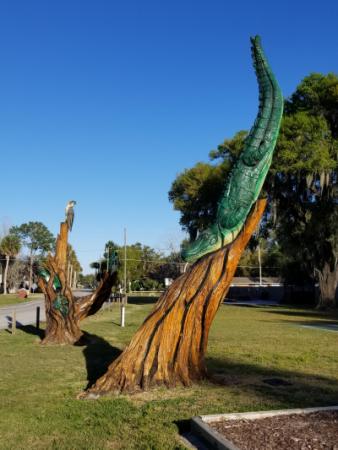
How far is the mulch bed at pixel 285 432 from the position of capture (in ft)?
15.4

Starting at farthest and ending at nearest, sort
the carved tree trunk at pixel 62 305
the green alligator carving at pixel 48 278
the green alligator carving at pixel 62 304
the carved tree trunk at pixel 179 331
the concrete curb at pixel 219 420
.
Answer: the green alligator carving at pixel 48 278 < the green alligator carving at pixel 62 304 < the carved tree trunk at pixel 62 305 < the carved tree trunk at pixel 179 331 < the concrete curb at pixel 219 420

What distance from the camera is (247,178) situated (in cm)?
797

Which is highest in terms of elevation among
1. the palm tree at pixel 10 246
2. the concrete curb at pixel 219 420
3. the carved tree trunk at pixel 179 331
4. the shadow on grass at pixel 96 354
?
the palm tree at pixel 10 246

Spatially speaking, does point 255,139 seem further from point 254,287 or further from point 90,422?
point 254,287

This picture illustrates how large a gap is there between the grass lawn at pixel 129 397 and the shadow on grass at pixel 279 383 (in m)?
0.01

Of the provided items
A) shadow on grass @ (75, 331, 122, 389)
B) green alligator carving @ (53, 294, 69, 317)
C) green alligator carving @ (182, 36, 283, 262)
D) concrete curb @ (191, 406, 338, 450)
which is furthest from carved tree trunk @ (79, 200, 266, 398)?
green alligator carving @ (53, 294, 69, 317)

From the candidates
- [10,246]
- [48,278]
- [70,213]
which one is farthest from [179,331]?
[10,246]

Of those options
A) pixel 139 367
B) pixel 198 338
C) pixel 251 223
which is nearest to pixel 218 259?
pixel 251 223

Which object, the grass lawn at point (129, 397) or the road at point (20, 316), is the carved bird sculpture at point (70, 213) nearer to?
the grass lawn at point (129, 397)


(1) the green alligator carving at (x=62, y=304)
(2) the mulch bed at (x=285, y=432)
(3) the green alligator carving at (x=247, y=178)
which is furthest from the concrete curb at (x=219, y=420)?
(1) the green alligator carving at (x=62, y=304)

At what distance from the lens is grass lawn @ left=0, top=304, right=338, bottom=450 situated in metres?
5.36

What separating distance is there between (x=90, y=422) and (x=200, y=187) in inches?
1209

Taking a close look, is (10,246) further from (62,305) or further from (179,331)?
(179,331)

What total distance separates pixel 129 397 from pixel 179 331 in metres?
1.17
